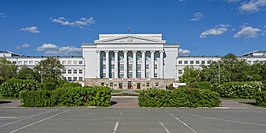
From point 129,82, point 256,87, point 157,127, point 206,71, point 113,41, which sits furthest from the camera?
point 113,41

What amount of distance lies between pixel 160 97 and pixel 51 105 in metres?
10.6

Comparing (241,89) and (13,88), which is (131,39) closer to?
(241,89)

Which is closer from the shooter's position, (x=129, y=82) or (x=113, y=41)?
(x=129, y=82)

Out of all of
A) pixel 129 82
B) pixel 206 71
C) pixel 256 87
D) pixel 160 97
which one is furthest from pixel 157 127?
pixel 129 82

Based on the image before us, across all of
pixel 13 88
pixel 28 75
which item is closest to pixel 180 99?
pixel 13 88

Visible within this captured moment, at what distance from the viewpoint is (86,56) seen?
4751 inches

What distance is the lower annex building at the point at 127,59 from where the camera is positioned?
112m

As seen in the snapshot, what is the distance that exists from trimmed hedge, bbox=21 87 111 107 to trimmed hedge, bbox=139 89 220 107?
4.26 meters

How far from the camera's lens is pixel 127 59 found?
115250 mm

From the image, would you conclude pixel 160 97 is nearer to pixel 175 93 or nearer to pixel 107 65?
pixel 175 93

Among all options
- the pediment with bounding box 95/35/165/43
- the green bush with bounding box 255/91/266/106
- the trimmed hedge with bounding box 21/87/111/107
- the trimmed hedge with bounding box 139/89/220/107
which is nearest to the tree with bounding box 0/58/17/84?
the pediment with bounding box 95/35/165/43

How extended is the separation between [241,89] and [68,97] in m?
28.1

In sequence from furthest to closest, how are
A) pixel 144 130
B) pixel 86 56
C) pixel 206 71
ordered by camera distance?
pixel 86 56 → pixel 206 71 → pixel 144 130

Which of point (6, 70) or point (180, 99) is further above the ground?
point (6, 70)
